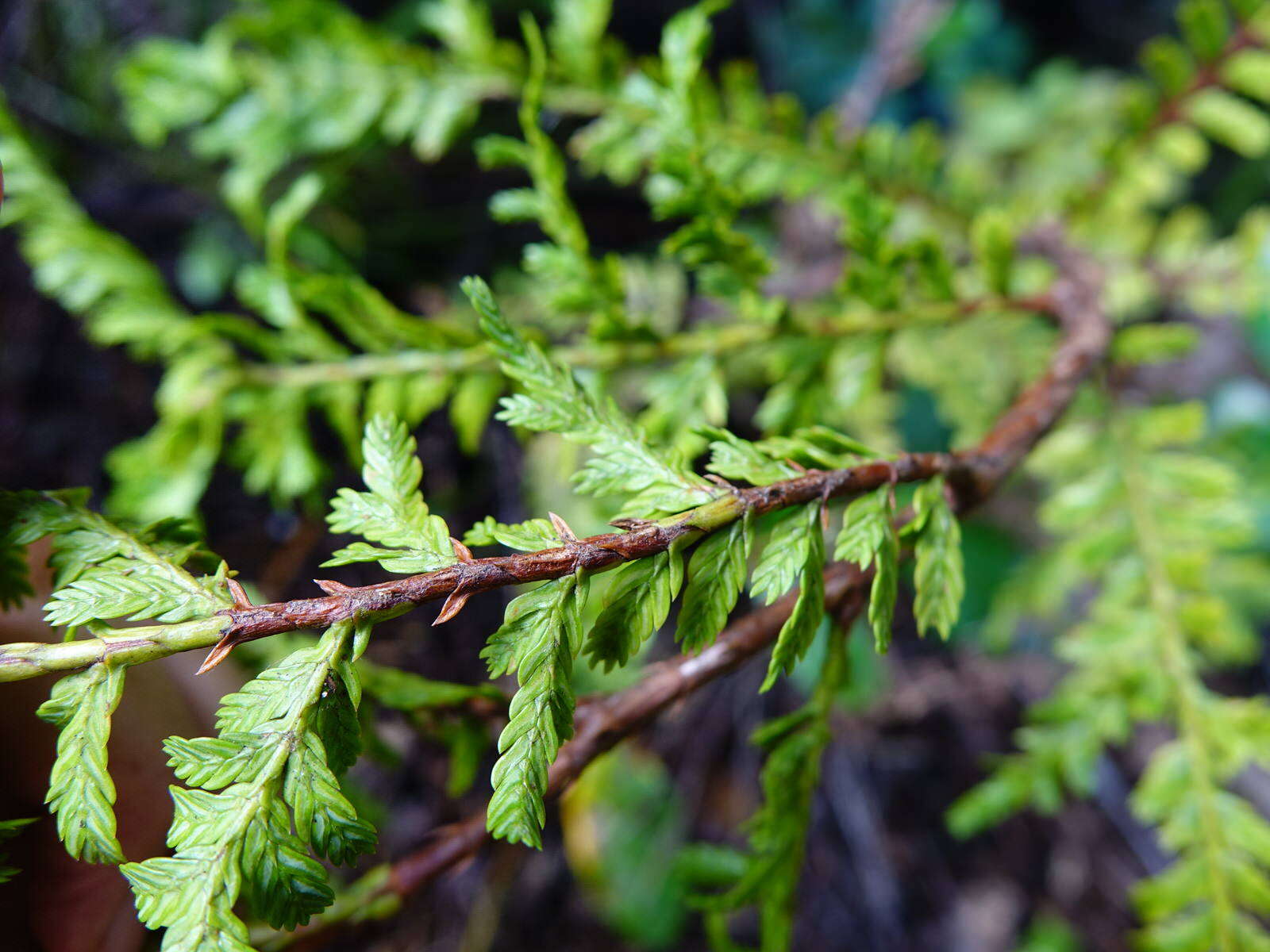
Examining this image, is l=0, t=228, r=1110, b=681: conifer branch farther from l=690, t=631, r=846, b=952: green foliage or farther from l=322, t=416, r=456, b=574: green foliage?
l=690, t=631, r=846, b=952: green foliage

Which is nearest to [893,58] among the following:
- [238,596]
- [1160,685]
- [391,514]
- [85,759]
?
[1160,685]

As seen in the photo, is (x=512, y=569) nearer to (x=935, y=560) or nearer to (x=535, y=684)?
(x=535, y=684)

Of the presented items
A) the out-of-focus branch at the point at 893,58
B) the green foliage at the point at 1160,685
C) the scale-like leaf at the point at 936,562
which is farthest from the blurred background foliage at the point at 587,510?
the scale-like leaf at the point at 936,562

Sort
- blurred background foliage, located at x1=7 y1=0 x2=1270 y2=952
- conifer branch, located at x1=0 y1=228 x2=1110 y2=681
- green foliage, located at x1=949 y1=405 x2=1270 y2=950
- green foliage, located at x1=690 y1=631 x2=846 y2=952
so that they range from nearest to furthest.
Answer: conifer branch, located at x1=0 y1=228 x2=1110 y2=681 → green foliage, located at x1=690 y1=631 x2=846 y2=952 → green foliage, located at x1=949 y1=405 x2=1270 y2=950 → blurred background foliage, located at x1=7 y1=0 x2=1270 y2=952

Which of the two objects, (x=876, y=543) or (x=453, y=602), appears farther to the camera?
(x=876, y=543)

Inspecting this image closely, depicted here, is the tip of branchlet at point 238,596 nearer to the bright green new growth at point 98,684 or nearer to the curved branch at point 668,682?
the bright green new growth at point 98,684

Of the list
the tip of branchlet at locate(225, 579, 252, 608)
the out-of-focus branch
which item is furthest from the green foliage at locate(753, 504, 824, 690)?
the out-of-focus branch

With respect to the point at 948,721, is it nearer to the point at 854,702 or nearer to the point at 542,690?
the point at 854,702
